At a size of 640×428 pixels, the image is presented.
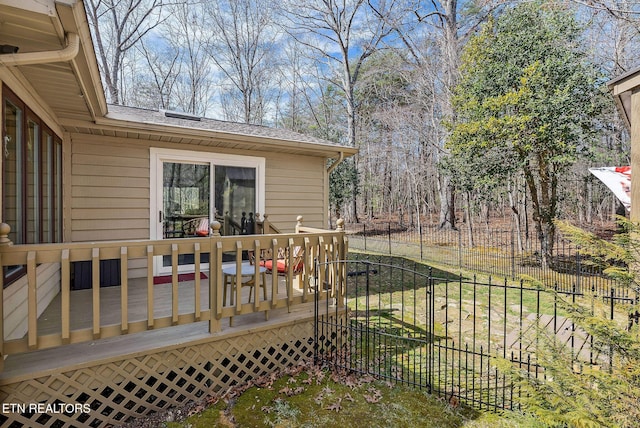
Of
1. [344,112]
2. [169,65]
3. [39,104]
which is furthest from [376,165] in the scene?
[39,104]

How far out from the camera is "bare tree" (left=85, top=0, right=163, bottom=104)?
14.0 m

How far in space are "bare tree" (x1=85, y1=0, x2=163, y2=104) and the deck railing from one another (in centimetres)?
1441

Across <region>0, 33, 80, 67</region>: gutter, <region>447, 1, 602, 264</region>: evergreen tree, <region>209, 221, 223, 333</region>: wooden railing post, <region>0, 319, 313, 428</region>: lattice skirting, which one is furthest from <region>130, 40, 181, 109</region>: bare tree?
<region>0, 319, 313, 428</region>: lattice skirting

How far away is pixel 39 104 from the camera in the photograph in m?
3.38

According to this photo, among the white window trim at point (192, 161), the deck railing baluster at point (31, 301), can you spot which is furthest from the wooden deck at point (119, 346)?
the white window trim at point (192, 161)

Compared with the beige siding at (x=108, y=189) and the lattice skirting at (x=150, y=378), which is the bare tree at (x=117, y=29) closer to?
the beige siding at (x=108, y=189)

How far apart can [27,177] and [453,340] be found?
469cm

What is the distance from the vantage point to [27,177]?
3.07 metres

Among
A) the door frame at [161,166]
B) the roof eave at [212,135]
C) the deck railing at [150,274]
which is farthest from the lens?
the door frame at [161,166]

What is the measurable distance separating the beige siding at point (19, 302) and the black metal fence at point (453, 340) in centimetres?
274

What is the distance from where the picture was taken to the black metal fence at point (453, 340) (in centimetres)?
237

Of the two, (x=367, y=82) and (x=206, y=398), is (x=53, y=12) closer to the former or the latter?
(x=206, y=398)

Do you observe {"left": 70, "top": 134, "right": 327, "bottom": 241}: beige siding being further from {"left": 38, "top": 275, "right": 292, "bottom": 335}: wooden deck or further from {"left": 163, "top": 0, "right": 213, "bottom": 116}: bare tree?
{"left": 163, "top": 0, "right": 213, "bottom": 116}: bare tree

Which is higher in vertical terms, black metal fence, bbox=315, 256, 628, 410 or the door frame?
the door frame
